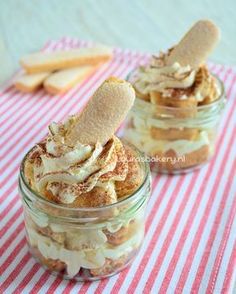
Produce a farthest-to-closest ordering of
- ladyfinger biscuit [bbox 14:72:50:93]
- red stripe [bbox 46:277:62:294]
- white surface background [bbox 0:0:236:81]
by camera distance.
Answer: white surface background [bbox 0:0:236:81]
ladyfinger biscuit [bbox 14:72:50:93]
red stripe [bbox 46:277:62:294]

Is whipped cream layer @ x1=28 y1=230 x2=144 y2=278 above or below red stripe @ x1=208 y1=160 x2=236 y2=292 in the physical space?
above

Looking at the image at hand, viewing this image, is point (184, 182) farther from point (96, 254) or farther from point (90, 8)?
point (90, 8)

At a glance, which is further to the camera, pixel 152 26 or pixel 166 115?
pixel 152 26

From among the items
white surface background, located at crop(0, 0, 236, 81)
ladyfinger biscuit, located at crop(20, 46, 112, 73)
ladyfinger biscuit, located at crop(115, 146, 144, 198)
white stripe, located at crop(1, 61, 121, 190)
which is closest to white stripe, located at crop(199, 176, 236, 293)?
ladyfinger biscuit, located at crop(115, 146, 144, 198)

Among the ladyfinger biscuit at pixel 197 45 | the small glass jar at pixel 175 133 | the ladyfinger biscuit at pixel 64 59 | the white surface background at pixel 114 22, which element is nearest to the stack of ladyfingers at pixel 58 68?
the ladyfinger biscuit at pixel 64 59

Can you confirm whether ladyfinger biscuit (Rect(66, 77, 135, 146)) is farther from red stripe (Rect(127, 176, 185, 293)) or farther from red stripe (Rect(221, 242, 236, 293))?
red stripe (Rect(221, 242, 236, 293))

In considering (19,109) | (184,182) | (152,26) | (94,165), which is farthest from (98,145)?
(152,26)
